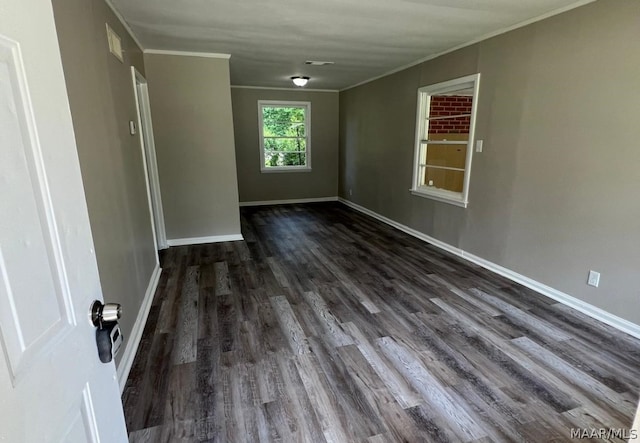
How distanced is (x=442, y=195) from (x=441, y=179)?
0.62 meters

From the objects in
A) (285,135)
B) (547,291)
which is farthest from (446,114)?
(285,135)

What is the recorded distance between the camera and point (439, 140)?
4.38 meters

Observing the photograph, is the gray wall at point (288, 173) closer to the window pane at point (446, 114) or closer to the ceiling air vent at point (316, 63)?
the ceiling air vent at point (316, 63)

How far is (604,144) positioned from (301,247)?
313 cm

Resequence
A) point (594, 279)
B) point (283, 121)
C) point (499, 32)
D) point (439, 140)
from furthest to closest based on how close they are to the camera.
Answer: point (283, 121)
point (439, 140)
point (499, 32)
point (594, 279)

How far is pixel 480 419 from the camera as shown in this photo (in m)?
1.68

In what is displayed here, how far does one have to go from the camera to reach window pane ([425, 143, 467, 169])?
15.2 ft

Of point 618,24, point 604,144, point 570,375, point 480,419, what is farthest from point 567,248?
point 480,419

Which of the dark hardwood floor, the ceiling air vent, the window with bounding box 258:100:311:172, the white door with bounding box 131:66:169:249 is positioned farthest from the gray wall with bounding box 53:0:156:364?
the window with bounding box 258:100:311:172

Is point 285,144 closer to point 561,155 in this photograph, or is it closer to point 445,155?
point 445,155

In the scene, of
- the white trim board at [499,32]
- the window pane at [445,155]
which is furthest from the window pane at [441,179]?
the white trim board at [499,32]

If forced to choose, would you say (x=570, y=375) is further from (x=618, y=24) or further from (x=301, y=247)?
(x=301, y=247)

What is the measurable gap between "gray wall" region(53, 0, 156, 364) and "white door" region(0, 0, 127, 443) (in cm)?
113

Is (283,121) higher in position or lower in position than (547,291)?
higher
